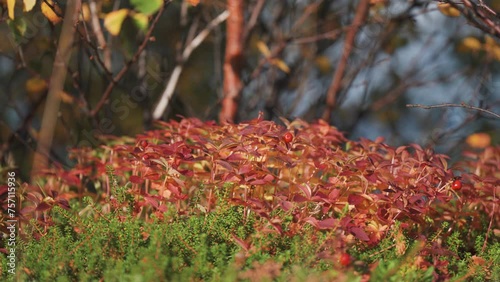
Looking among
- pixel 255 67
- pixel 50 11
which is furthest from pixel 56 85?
pixel 255 67

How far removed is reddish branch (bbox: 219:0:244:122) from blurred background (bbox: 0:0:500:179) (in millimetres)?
52

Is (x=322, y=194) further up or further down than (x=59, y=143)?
further up

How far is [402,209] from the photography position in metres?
1.99

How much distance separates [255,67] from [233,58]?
69.1 inches

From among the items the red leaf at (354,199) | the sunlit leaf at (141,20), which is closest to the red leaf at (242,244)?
the red leaf at (354,199)

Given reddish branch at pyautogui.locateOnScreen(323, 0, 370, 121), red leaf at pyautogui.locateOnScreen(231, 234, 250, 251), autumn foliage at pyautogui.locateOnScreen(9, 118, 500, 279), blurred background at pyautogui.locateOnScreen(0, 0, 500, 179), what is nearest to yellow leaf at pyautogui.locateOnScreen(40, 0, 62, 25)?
blurred background at pyautogui.locateOnScreen(0, 0, 500, 179)

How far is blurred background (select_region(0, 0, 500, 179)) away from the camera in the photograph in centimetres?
327

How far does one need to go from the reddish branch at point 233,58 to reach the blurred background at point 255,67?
0.05 meters

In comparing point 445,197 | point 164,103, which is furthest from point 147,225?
point 164,103

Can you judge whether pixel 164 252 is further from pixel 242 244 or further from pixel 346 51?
pixel 346 51

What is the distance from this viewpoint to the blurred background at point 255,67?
327 cm

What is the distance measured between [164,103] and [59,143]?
2.53 metres

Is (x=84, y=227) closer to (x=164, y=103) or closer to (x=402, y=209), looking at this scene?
(x=402, y=209)

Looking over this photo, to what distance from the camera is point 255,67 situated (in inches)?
206
